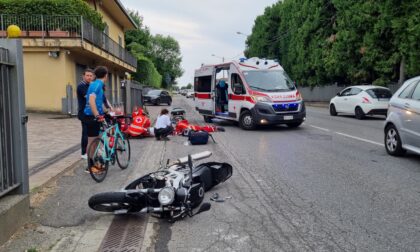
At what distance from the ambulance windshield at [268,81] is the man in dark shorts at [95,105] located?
26.8 ft

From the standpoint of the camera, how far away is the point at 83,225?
4.93m

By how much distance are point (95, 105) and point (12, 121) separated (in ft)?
8.44

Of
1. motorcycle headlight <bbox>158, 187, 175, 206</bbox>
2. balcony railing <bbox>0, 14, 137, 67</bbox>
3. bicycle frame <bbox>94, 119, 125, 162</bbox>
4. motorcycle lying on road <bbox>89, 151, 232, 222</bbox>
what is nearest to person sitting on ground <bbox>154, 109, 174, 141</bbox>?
bicycle frame <bbox>94, 119, 125, 162</bbox>

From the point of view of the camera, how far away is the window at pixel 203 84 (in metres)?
18.4

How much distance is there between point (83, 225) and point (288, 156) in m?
5.46

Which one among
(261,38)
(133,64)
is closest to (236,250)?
(133,64)

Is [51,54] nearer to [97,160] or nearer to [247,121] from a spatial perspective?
[247,121]

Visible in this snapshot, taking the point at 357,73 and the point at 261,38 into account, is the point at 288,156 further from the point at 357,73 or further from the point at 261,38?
the point at 261,38

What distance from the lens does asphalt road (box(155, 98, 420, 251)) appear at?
173 inches

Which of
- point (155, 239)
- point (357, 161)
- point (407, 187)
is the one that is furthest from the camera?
point (357, 161)

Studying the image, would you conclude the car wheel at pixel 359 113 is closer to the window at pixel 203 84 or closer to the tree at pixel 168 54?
the window at pixel 203 84

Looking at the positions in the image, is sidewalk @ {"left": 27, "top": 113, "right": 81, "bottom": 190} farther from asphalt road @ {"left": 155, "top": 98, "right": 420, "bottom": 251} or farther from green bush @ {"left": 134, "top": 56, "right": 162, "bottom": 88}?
green bush @ {"left": 134, "top": 56, "right": 162, "bottom": 88}

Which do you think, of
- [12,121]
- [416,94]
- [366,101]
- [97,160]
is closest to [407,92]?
[416,94]

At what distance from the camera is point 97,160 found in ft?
23.0
